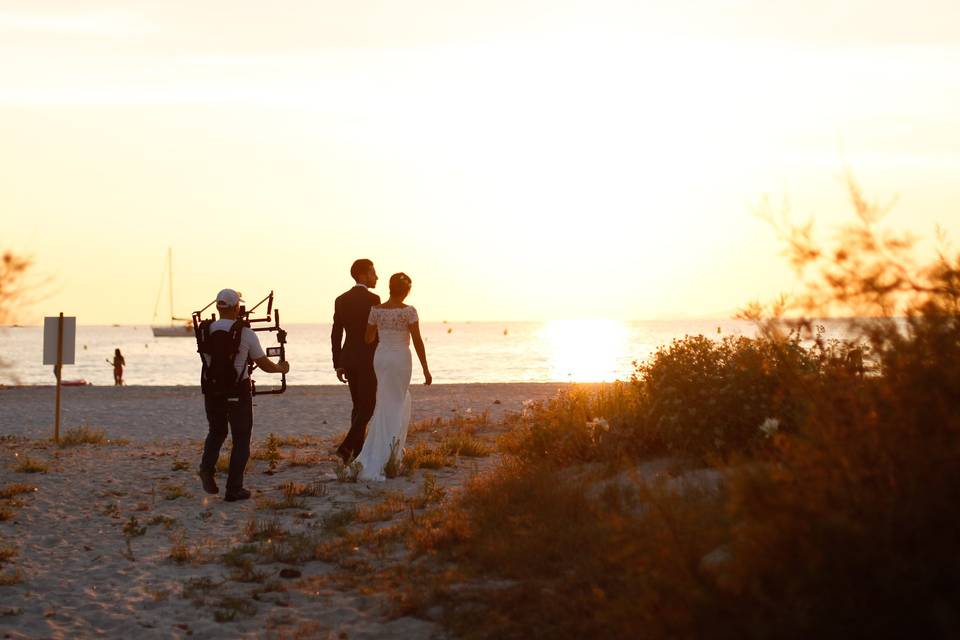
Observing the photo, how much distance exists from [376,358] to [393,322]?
0.50 meters

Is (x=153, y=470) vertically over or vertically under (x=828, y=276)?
under

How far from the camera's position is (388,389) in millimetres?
12633

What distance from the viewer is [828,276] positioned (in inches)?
229

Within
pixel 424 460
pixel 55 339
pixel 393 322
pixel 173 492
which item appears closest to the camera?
pixel 173 492

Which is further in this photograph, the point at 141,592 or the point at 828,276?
the point at 141,592

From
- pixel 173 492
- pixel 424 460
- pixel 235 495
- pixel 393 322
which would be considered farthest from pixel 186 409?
pixel 235 495

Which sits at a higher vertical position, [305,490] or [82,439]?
[305,490]

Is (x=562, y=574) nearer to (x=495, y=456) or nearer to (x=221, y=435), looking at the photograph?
(x=221, y=435)

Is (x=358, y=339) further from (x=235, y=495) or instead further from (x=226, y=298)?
(x=235, y=495)

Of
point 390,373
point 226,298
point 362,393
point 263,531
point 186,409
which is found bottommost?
point 186,409

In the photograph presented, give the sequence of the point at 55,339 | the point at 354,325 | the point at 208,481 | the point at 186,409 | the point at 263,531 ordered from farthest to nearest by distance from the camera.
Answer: the point at 186,409, the point at 55,339, the point at 354,325, the point at 208,481, the point at 263,531

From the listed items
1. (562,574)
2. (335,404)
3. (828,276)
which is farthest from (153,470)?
(335,404)

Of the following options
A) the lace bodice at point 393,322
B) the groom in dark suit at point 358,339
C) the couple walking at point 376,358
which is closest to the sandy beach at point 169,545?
the couple walking at point 376,358

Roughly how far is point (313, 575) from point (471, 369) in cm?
6506
